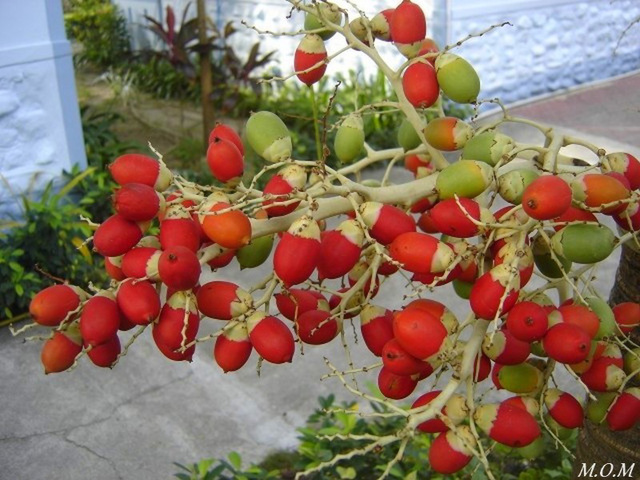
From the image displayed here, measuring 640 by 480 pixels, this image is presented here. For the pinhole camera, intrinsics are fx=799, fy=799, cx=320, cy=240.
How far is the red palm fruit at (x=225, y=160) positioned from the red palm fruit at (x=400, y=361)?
10.2 inches

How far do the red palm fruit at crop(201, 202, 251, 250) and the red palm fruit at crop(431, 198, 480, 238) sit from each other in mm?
220

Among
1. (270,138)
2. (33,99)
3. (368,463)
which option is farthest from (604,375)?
(33,99)

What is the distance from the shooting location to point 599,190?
0.89 meters

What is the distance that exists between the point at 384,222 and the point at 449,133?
0.67 ft

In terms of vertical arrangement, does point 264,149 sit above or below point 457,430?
above

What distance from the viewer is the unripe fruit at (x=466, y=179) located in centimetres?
92

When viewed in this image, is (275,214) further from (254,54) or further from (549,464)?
(254,54)

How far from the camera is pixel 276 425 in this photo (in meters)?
2.91

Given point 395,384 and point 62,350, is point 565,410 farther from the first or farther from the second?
point 62,350

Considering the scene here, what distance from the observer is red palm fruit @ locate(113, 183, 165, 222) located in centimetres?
79

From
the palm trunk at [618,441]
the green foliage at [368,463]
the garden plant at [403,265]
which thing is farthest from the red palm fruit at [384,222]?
the green foliage at [368,463]

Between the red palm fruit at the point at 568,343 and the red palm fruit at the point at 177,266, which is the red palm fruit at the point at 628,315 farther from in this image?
the red palm fruit at the point at 177,266

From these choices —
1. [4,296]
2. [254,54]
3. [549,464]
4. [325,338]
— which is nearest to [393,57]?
[254,54]

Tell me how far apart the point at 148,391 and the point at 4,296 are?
835mm
